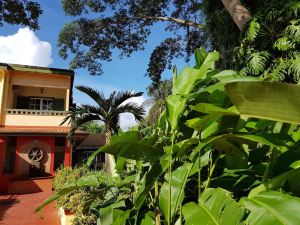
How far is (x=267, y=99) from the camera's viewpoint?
29.8 inches

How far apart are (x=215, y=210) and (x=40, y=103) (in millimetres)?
19234

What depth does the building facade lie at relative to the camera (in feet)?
51.9

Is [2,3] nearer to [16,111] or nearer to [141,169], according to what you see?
[16,111]

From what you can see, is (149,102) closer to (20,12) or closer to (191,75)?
(20,12)

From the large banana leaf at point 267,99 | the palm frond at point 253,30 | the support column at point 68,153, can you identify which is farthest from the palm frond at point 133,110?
the large banana leaf at point 267,99

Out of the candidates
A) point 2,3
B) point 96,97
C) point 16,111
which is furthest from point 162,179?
point 16,111

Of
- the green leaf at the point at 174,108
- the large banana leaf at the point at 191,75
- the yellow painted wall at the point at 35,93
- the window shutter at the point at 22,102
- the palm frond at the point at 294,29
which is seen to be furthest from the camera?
the window shutter at the point at 22,102

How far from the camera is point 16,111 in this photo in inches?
671

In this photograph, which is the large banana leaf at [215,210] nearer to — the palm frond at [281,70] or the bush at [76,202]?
the bush at [76,202]

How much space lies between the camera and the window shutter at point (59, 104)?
19141 mm

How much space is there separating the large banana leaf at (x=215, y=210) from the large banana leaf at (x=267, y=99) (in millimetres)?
327

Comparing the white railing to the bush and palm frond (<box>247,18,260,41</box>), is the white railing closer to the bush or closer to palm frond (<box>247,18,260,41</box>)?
the bush

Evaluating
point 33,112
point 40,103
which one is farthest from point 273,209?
point 40,103

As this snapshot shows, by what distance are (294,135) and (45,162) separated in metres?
16.4
